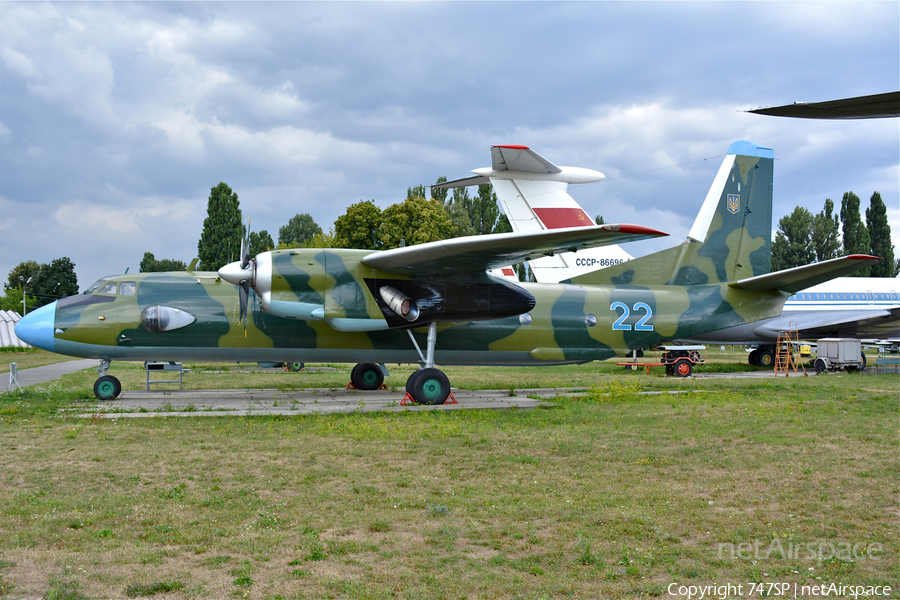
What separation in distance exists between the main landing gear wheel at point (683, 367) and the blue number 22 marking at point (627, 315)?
26.3 feet

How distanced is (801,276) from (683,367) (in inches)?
323

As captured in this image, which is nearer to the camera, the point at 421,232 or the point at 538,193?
the point at 538,193

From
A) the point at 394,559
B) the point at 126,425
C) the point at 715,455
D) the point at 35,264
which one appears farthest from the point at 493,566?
the point at 35,264

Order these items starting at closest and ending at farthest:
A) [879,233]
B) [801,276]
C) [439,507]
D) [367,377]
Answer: [439,507] < [801,276] < [367,377] < [879,233]

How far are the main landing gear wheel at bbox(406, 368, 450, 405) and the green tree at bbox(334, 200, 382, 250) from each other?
41335mm

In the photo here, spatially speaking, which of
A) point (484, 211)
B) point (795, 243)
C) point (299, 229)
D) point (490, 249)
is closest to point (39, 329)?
point (490, 249)

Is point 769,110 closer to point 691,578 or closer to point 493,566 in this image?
point 691,578

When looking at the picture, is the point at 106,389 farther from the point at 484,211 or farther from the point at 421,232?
the point at 484,211

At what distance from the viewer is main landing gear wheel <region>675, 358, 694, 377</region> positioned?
25047 mm

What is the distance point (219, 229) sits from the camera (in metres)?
62.4

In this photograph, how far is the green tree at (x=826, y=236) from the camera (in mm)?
74438

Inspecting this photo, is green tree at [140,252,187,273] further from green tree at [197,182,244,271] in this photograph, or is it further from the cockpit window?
the cockpit window

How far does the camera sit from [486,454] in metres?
9.19

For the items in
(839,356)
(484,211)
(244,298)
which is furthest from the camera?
(484,211)
